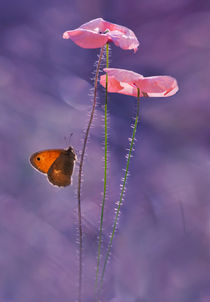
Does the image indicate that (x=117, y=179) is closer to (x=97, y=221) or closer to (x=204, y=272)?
(x=97, y=221)

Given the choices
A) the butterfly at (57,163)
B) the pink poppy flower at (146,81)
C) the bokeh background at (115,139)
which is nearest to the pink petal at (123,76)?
the pink poppy flower at (146,81)

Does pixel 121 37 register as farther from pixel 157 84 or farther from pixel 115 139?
pixel 115 139

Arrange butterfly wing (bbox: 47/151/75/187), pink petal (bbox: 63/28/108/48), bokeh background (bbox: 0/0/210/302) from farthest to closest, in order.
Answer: bokeh background (bbox: 0/0/210/302), butterfly wing (bbox: 47/151/75/187), pink petal (bbox: 63/28/108/48)

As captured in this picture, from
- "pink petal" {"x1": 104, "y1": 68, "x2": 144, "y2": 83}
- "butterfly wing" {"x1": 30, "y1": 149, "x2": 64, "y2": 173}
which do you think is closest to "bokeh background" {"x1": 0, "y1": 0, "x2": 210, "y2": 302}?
"butterfly wing" {"x1": 30, "y1": 149, "x2": 64, "y2": 173}

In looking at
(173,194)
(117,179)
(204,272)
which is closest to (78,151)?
(117,179)

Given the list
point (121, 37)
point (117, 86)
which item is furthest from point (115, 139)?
point (121, 37)

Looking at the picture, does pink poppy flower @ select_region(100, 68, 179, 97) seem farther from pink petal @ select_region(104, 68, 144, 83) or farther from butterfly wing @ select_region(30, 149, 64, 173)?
butterfly wing @ select_region(30, 149, 64, 173)

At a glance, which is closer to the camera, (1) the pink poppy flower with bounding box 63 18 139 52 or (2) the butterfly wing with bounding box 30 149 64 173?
(1) the pink poppy flower with bounding box 63 18 139 52
